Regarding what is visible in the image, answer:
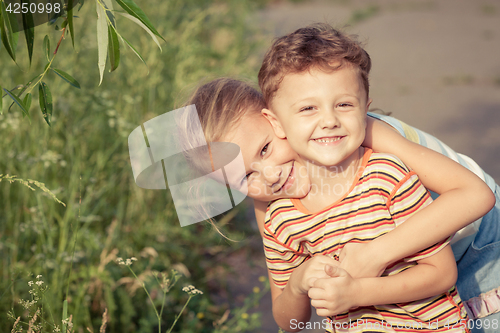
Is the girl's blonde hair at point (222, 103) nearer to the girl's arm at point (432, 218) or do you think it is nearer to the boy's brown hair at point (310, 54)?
the boy's brown hair at point (310, 54)

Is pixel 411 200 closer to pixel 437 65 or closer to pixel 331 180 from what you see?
pixel 331 180

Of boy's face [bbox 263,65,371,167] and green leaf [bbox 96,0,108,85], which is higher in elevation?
green leaf [bbox 96,0,108,85]

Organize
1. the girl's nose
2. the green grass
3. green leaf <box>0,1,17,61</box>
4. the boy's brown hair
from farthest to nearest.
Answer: the green grass < the girl's nose < the boy's brown hair < green leaf <box>0,1,17,61</box>

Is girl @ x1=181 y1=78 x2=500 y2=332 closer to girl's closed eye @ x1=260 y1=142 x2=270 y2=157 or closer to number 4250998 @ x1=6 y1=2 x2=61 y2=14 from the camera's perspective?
girl's closed eye @ x1=260 y1=142 x2=270 y2=157

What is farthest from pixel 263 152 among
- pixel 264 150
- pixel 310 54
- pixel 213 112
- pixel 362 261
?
pixel 362 261

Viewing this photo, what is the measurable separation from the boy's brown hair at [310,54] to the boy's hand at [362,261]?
45 centimetres

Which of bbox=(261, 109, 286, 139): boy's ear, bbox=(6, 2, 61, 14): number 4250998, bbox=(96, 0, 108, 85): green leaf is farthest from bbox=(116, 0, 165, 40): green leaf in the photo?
bbox=(261, 109, 286, 139): boy's ear

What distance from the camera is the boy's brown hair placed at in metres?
1.23

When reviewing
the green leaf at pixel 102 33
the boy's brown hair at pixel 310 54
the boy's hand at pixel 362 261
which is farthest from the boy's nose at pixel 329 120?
the green leaf at pixel 102 33

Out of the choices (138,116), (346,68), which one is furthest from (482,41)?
(346,68)

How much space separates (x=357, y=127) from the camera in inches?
48.7

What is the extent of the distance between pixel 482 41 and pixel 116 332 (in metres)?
5.46

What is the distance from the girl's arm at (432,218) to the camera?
3.79 feet

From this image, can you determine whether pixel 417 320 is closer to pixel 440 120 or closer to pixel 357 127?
pixel 357 127
